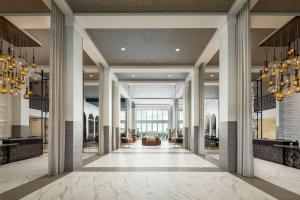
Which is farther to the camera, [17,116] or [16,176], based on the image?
[17,116]

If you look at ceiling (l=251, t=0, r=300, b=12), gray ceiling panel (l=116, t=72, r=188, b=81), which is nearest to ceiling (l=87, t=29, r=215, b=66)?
ceiling (l=251, t=0, r=300, b=12)

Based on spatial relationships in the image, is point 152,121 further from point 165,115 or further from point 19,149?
point 19,149

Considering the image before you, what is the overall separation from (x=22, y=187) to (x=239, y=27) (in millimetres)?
6142

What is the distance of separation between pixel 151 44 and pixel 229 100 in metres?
4.03

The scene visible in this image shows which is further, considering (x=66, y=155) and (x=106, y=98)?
(x=106, y=98)

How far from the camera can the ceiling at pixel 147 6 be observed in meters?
7.63

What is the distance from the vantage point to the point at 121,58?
1333 cm

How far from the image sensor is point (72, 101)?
8.23 metres

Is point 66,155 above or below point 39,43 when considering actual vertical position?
below

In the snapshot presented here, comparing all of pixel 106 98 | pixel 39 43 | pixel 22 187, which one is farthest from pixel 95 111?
pixel 22 187

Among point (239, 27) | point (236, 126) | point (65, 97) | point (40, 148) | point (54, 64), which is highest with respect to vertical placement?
point (239, 27)

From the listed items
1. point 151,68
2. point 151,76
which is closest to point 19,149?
point 151,68

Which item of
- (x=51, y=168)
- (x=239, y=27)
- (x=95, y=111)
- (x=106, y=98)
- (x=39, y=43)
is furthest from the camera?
(x=95, y=111)

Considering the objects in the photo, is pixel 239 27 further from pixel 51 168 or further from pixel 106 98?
pixel 106 98
